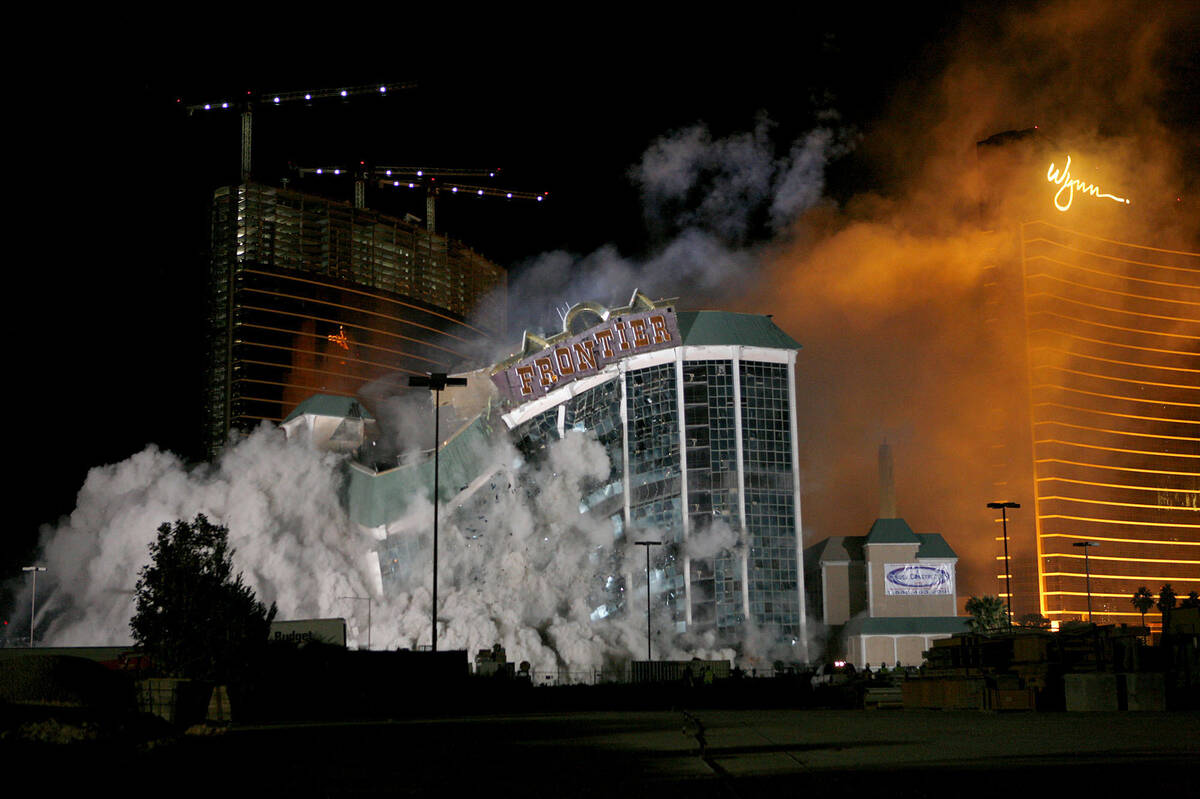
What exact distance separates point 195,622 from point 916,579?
81.4 metres

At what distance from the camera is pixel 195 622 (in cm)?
4634

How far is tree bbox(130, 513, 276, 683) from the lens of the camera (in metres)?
45.8

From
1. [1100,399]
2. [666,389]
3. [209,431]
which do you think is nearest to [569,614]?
[666,389]

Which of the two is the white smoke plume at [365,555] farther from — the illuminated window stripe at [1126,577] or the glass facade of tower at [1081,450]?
the glass facade of tower at [1081,450]

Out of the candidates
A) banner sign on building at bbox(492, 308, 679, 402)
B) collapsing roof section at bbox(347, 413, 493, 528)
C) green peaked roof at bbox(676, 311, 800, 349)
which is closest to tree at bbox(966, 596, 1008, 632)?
green peaked roof at bbox(676, 311, 800, 349)

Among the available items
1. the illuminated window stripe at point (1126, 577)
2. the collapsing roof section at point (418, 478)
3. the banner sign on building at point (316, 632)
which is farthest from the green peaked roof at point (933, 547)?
the illuminated window stripe at point (1126, 577)

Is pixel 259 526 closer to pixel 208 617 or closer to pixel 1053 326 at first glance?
pixel 208 617

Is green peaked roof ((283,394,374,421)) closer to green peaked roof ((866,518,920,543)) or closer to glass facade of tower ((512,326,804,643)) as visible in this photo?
Result: glass facade of tower ((512,326,804,643))

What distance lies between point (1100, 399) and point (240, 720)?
173355mm

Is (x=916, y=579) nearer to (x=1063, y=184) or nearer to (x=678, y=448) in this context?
(x=678, y=448)

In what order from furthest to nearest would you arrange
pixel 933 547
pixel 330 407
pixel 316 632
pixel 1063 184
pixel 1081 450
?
1. pixel 1063 184
2. pixel 1081 450
3. pixel 933 547
4. pixel 330 407
5. pixel 316 632

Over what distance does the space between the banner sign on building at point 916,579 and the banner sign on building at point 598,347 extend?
33724mm

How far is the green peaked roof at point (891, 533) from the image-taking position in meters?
116

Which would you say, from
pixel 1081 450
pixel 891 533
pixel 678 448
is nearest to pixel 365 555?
pixel 678 448
